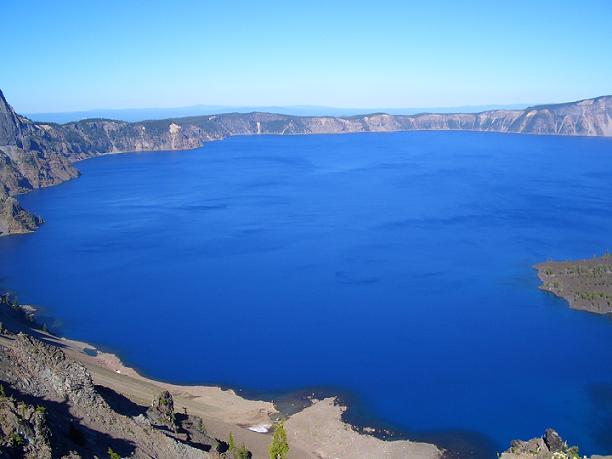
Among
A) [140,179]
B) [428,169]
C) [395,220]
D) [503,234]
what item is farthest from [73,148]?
[503,234]

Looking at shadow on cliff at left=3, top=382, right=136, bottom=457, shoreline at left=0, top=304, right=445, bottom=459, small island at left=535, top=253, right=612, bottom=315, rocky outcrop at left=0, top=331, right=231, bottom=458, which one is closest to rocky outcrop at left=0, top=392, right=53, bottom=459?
rocky outcrop at left=0, top=331, right=231, bottom=458

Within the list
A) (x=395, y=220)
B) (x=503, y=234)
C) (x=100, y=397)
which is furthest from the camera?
(x=395, y=220)

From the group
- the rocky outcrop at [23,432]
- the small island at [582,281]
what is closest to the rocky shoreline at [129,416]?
the rocky outcrop at [23,432]

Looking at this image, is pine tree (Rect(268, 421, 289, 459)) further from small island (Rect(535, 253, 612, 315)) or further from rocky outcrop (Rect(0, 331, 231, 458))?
small island (Rect(535, 253, 612, 315))

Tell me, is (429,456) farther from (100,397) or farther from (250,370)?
(100,397)

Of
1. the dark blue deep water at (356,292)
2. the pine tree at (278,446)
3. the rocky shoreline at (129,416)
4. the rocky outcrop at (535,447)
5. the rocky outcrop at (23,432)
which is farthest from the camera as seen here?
the dark blue deep water at (356,292)

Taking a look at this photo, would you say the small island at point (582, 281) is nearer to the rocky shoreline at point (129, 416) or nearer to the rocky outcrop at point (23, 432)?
the rocky shoreline at point (129, 416)
